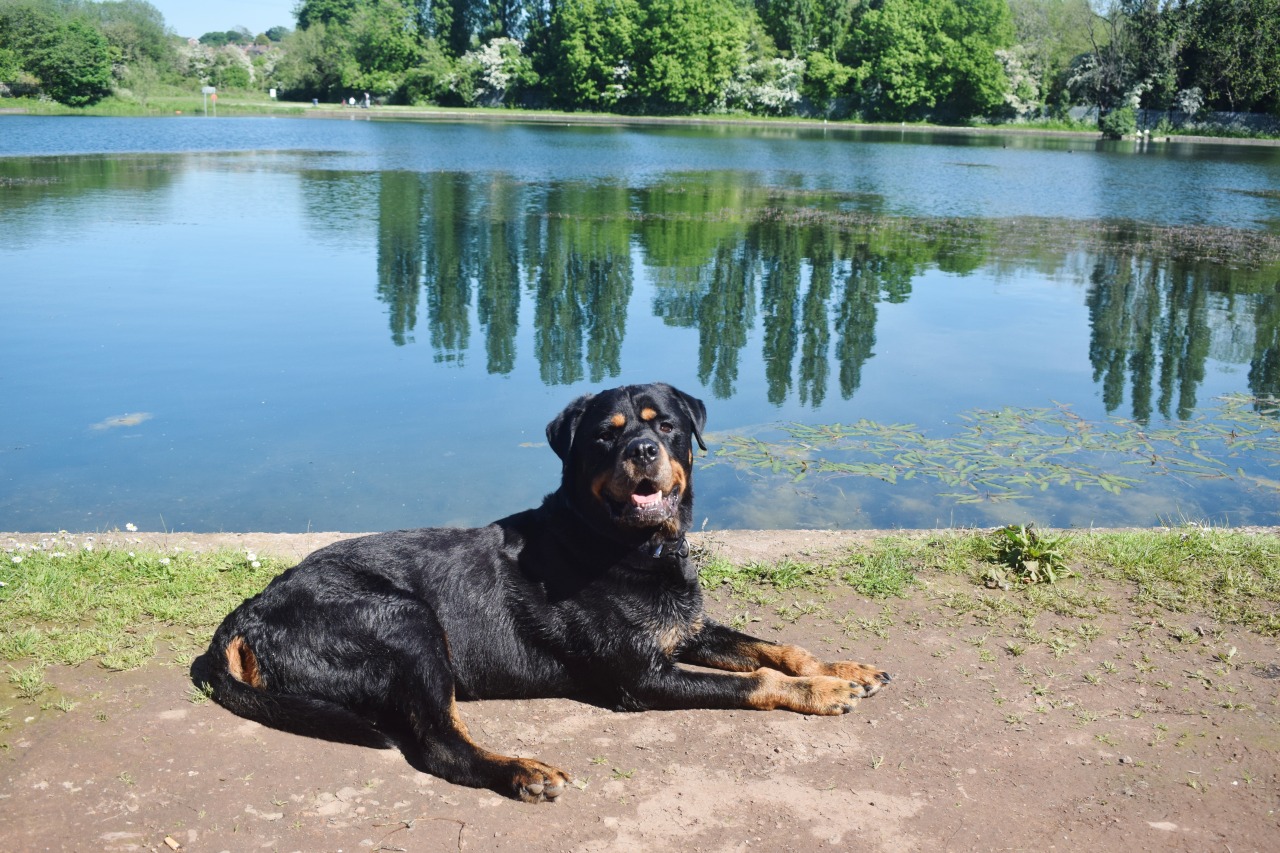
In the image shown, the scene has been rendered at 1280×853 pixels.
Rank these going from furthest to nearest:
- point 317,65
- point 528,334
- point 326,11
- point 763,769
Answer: point 326,11
point 317,65
point 528,334
point 763,769

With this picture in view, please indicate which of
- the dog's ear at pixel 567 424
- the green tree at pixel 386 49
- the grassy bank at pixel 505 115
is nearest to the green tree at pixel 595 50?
the grassy bank at pixel 505 115

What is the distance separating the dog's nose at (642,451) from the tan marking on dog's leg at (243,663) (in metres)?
1.70

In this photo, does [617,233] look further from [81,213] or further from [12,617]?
[12,617]

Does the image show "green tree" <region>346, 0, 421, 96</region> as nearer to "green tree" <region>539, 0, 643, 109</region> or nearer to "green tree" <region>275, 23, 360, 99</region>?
"green tree" <region>275, 23, 360, 99</region>

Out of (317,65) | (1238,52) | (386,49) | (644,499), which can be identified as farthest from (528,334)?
(317,65)

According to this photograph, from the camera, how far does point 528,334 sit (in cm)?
1366

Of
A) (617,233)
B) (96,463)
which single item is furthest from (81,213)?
(96,463)

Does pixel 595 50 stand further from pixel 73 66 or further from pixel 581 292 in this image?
pixel 581 292

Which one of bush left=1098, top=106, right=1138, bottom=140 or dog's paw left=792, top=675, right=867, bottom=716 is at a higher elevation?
bush left=1098, top=106, right=1138, bottom=140

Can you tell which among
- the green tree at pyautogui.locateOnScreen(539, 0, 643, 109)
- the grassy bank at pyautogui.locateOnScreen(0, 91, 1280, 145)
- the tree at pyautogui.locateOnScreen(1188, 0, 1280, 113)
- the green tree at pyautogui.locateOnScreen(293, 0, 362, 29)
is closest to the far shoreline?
the grassy bank at pyautogui.locateOnScreen(0, 91, 1280, 145)

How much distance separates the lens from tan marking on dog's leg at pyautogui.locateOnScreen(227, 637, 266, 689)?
4.27 m

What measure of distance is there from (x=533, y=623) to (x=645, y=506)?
729 mm

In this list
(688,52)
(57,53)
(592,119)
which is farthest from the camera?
(688,52)

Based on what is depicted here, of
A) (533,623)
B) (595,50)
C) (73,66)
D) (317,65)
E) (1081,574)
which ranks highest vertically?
(595,50)
